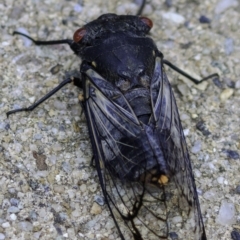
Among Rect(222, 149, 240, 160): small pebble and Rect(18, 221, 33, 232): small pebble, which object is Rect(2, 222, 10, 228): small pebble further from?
Rect(222, 149, 240, 160): small pebble

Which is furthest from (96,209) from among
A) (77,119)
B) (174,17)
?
(174,17)

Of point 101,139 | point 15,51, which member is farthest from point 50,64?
point 101,139

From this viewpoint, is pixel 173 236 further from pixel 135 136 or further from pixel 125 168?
pixel 135 136

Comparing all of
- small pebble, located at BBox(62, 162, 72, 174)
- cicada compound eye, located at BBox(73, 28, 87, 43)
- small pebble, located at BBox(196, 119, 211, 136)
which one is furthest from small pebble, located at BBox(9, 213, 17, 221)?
small pebble, located at BBox(196, 119, 211, 136)

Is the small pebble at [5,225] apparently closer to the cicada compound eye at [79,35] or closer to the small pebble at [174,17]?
the cicada compound eye at [79,35]

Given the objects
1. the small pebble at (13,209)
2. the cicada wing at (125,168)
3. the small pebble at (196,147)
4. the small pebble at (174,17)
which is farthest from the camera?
the small pebble at (174,17)

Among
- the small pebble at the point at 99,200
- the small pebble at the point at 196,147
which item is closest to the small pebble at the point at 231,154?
the small pebble at the point at 196,147

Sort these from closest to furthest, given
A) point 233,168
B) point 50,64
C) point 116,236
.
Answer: point 116,236 < point 233,168 < point 50,64

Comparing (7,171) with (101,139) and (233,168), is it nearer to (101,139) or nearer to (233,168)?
(101,139)
